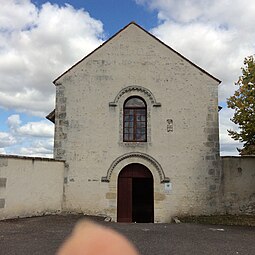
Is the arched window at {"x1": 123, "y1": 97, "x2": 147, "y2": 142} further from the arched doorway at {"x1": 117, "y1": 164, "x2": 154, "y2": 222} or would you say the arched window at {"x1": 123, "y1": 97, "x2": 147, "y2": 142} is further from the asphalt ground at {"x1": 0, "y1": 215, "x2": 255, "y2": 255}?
the asphalt ground at {"x1": 0, "y1": 215, "x2": 255, "y2": 255}

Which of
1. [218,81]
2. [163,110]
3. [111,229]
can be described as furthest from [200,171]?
[111,229]

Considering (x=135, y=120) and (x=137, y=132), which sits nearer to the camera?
(x=137, y=132)

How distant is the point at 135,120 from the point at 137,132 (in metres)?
0.52

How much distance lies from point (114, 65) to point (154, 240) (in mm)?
8153

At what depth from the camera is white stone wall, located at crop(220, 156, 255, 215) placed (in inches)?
492

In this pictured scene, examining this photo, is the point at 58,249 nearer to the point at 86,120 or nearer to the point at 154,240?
the point at 154,240

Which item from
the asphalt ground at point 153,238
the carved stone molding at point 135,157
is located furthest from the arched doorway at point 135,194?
the asphalt ground at point 153,238

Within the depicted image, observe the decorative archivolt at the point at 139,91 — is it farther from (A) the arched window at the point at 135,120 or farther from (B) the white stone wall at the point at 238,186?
(B) the white stone wall at the point at 238,186

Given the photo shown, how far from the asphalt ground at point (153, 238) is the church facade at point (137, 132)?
2.60m

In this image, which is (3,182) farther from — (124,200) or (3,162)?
(124,200)

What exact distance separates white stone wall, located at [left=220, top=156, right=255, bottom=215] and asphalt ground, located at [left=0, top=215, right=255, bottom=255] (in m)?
2.64

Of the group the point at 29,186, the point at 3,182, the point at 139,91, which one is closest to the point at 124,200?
the point at 29,186

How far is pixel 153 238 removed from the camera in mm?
7754

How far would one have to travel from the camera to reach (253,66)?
11.0m
